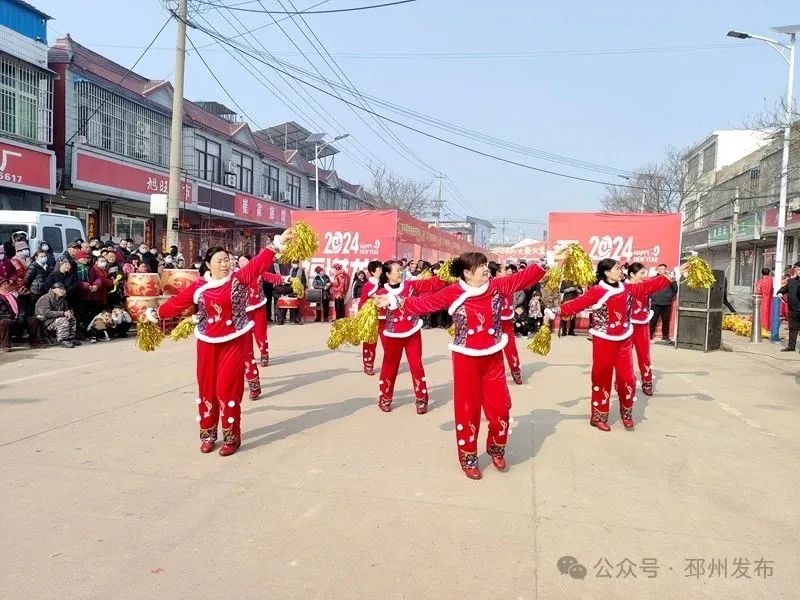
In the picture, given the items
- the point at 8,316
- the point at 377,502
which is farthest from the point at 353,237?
the point at 377,502

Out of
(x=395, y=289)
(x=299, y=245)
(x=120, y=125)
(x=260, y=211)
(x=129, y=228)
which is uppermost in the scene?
(x=120, y=125)

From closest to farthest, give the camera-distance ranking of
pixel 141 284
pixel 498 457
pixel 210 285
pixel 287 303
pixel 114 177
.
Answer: pixel 498 457, pixel 210 285, pixel 141 284, pixel 287 303, pixel 114 177

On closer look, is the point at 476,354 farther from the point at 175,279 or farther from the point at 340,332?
the point at 175,279

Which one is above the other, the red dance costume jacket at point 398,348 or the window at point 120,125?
the window at point 120,125

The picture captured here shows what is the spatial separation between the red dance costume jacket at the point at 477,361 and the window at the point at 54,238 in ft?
36.7

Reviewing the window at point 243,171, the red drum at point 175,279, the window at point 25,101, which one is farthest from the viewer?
the window at point 243,171

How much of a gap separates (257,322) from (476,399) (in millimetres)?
4514

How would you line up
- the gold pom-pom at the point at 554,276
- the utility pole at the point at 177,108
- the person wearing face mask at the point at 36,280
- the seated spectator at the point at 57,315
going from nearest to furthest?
the gold pom-pom at the point at 554,276 → the seated spectator at the point at 57,315 → the person wearing face mask at the point at 36,280 → the utility pole at the point at 177,108

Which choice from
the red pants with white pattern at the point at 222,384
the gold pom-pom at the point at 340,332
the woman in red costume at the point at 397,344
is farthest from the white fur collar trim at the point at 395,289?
the red pants with white pattern at the point at 222,384

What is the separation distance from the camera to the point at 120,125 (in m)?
18.7

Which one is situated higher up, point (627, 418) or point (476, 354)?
point (476, 354)

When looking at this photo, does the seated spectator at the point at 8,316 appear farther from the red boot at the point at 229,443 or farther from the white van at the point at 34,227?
the red boot at the point at 229,443

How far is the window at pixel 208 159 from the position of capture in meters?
23.6

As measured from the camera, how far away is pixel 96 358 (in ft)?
30.0
